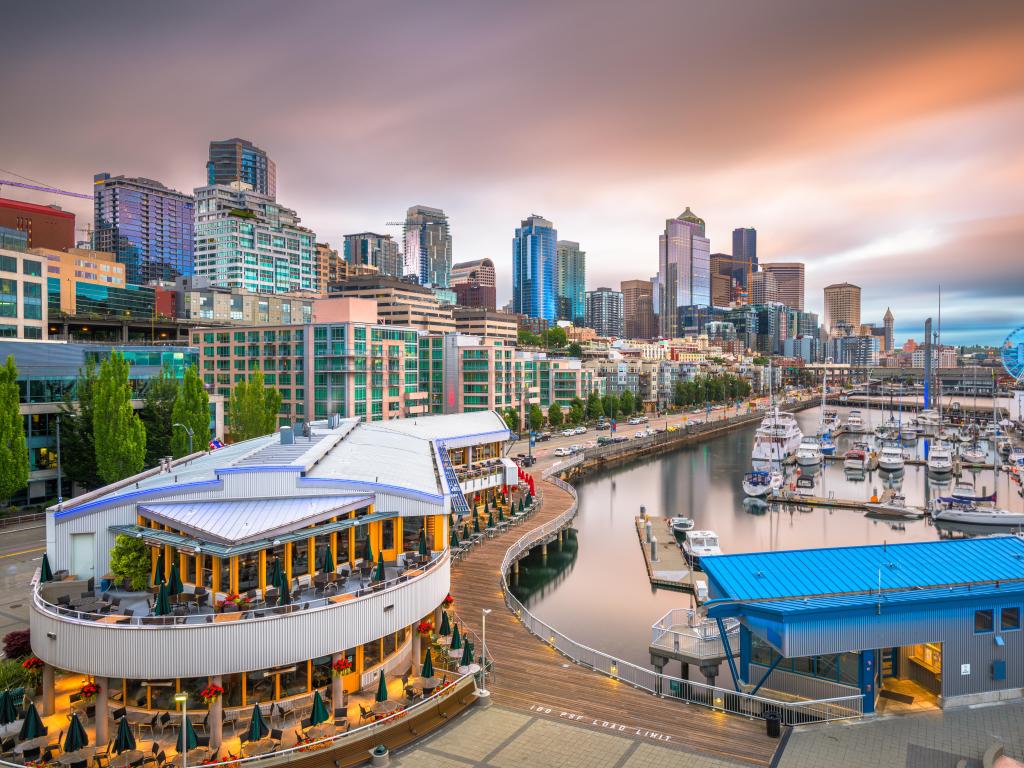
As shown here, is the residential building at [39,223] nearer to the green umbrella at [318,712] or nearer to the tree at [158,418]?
the tree at [158,418]

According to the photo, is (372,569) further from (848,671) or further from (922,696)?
(922,696)

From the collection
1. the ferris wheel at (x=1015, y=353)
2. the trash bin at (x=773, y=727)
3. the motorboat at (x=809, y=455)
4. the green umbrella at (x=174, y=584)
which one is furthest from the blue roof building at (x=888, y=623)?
the ferris wheel at (x=1015, y=353)

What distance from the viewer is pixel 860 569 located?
25.2 meters

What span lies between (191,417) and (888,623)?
186ft

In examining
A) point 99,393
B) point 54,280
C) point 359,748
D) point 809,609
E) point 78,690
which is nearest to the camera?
point 359,748

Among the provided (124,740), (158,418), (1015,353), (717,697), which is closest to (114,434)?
(158,418)

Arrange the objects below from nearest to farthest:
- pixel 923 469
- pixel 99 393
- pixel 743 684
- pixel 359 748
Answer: pixel 359 748
pixel 743 684
pixel 99 393
pixel 923 469

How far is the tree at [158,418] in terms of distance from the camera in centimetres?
6147

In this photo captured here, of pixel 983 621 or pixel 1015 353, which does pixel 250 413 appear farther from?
pixel 1015 353

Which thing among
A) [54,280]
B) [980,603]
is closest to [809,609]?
[980,603]

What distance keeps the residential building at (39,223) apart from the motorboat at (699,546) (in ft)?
547

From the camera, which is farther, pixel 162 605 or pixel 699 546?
pixel 699 546

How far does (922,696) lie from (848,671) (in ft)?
7.73

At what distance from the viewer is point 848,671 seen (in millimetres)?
24406
